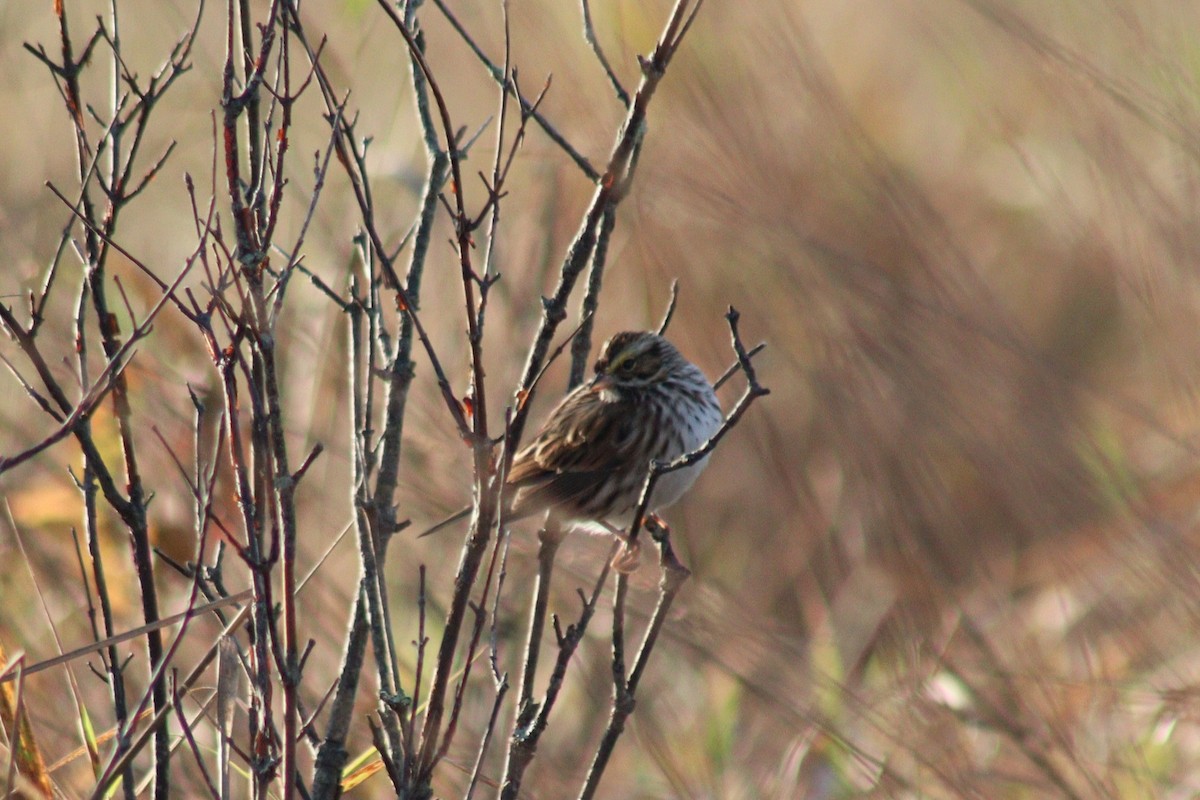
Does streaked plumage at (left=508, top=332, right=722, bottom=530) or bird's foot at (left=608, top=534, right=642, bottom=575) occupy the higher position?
streaked plumage at (left=508, top=332, right=722, bottom=530)

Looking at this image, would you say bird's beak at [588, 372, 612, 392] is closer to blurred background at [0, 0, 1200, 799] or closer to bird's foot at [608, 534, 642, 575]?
blurred background at [0, 0, 1200, 799]

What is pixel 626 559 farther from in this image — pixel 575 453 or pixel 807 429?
pixel 807 429

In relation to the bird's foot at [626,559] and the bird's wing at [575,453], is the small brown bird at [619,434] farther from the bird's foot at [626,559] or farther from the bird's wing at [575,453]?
the bird's foot at [626,559]

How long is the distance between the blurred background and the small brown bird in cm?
14

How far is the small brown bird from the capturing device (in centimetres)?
395

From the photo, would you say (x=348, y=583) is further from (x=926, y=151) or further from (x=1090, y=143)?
(x=926, y=151)

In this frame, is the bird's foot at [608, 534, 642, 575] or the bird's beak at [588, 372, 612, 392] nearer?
the bird's foot at [608, 534, 642, 575]

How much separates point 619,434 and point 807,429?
199 cm

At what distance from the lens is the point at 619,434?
4043 mm

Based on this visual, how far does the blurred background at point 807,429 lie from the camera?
345cm

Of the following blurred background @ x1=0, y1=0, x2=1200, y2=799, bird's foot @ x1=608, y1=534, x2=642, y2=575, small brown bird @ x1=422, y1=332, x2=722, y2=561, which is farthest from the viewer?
small brown bird @ x1=422, y1=332, x2=722, y2=561

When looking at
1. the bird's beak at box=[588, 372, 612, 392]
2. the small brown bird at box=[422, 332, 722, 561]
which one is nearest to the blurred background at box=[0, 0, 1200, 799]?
the small brown bird at box=[422, 332, 722, 561]

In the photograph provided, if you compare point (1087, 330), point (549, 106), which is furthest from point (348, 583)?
point (1087, 330)

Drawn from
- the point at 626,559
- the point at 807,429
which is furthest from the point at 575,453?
the point at 807,429
